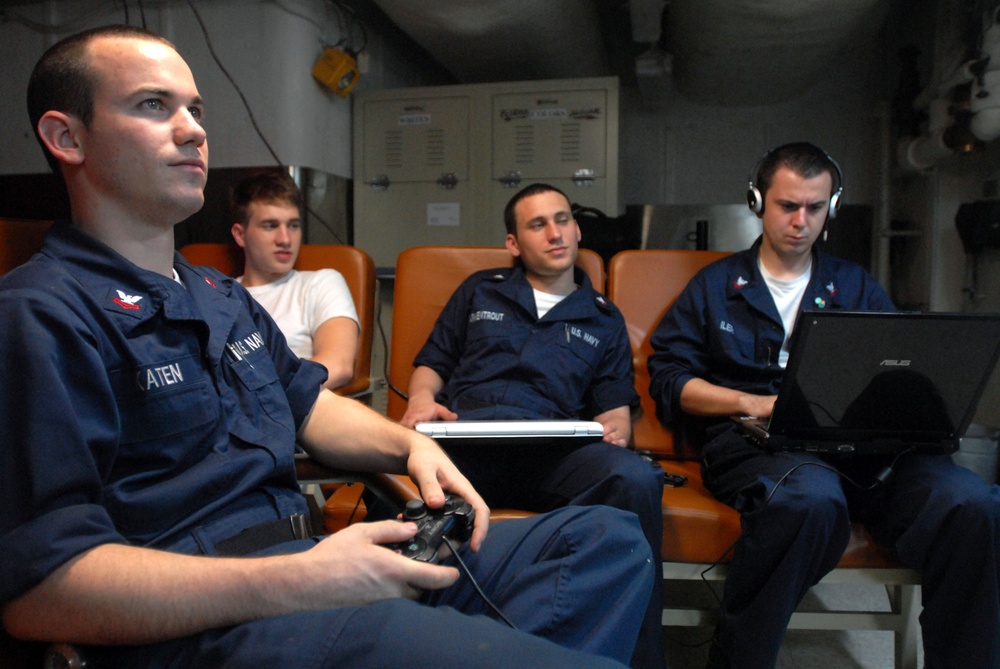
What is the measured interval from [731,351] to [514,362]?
58 centimetres

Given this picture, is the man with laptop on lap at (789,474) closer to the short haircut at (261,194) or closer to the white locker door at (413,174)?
the short haircut at (261,194)

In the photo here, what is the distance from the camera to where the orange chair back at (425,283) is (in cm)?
212

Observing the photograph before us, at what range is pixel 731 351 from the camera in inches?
73.9

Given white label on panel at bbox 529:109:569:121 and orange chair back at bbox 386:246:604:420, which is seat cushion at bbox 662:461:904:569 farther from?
white label on panel at bbox 529:109:569:121

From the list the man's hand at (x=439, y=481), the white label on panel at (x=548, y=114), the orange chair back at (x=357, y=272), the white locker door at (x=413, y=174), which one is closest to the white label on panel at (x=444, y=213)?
the white locker door at (x=413, y=174)

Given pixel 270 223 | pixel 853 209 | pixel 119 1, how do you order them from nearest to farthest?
pixel 270 223, pixel 119 1, pixel 853 209

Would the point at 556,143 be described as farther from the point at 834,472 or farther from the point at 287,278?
the point at 834,472

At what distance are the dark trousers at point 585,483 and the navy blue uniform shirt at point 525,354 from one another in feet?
0.63

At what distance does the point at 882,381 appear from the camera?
1.41 metres

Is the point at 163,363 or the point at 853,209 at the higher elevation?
the point at 853,209

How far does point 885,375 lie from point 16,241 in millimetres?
1553

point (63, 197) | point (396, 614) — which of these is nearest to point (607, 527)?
point (396, 614)

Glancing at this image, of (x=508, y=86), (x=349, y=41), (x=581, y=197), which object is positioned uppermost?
(x=349, y=41)

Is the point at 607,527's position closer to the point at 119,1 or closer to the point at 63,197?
the point at 63,197
